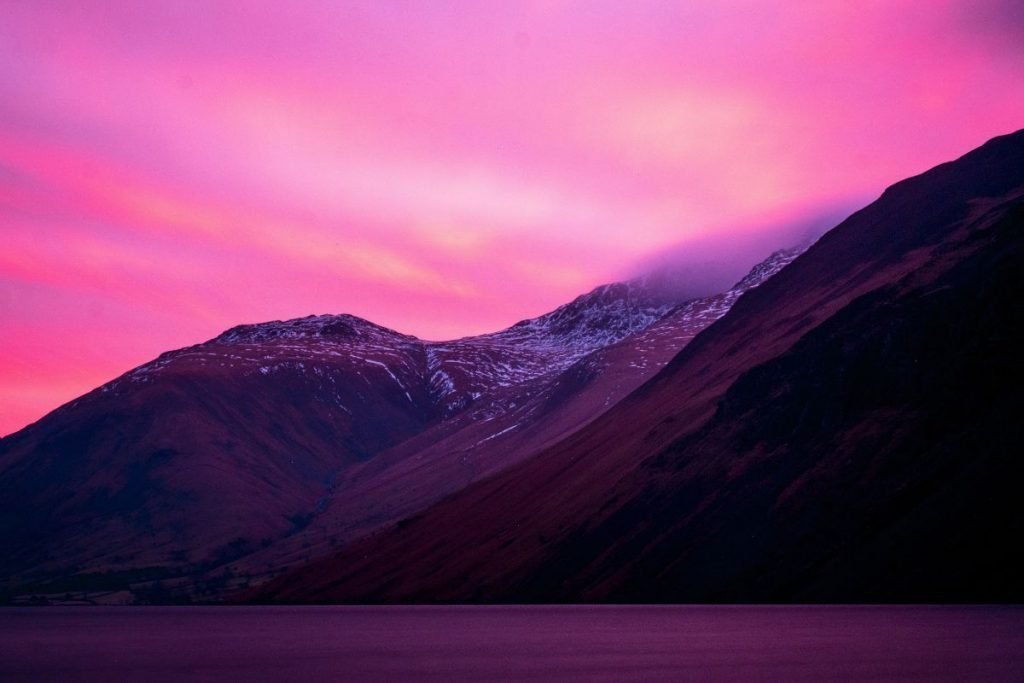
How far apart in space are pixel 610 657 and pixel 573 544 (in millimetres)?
111658

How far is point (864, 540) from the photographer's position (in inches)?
4594

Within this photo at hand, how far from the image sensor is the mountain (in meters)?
111

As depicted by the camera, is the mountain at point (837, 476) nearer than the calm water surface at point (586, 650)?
No

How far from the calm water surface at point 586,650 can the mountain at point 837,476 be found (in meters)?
15.9

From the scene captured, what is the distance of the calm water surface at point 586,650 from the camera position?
152 feet

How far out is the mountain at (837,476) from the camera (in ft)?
363

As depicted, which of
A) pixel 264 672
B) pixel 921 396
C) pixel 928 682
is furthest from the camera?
pixel 921 396

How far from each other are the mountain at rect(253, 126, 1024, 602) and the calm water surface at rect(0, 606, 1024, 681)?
15918 mm

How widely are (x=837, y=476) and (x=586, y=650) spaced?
78.4m

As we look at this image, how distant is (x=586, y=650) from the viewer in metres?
60.4

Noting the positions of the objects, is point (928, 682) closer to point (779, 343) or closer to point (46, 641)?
point (46, 641)

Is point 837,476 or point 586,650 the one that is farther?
point 837,476

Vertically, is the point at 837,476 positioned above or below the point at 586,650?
below

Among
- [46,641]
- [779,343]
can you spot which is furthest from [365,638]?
[779,343]
